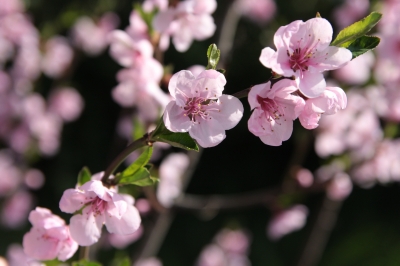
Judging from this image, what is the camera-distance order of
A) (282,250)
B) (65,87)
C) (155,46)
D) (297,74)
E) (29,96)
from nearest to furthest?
(297,74) → (155,46) → (29,96) → (65,87) → (282,250)

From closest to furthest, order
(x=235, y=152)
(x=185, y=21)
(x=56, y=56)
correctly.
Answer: (x=185, y=21) < (x=56, y=56) < (x=235, y=152)

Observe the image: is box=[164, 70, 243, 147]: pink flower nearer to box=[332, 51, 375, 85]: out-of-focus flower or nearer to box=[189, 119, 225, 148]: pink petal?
box=[189, 119, 225, 148]: pink petal

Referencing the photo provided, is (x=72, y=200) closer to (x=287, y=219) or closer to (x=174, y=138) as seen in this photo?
(x=174, y=138)

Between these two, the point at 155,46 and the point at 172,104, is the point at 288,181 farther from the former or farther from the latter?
the point at 172,104

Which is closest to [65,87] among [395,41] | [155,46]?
[155,46]

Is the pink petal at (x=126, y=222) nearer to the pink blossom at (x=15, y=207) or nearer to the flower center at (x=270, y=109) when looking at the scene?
the flower center at (x=270, y=109)

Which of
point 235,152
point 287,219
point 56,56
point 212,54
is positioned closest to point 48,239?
point 212,54
